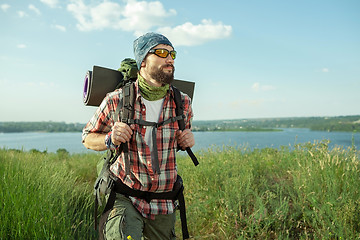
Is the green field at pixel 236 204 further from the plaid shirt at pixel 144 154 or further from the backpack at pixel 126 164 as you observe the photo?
the plaid shirt at pixel 144 154

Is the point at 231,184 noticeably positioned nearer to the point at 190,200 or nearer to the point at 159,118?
the point at 190,200

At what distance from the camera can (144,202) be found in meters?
2.56

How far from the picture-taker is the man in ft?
8.05

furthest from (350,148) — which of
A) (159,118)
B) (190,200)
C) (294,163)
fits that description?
(159,118)

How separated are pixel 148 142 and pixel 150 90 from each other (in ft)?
1.51

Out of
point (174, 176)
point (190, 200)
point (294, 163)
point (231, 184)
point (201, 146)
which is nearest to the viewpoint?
point (174, 176)

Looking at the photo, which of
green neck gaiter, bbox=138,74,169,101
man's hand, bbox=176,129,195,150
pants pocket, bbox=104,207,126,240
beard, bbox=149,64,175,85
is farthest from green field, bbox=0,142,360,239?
beard, bbox=149,64,175,85

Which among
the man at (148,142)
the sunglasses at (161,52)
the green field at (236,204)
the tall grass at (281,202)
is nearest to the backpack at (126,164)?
the man at (148,142)

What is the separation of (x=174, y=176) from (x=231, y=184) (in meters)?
2.10

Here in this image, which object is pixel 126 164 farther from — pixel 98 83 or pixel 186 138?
pixel 98 83

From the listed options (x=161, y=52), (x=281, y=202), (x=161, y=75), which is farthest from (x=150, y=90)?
(x=281, y=202)

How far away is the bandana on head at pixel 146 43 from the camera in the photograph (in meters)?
2.62

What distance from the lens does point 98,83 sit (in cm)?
276

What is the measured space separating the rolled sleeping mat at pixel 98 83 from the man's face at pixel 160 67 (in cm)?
39
